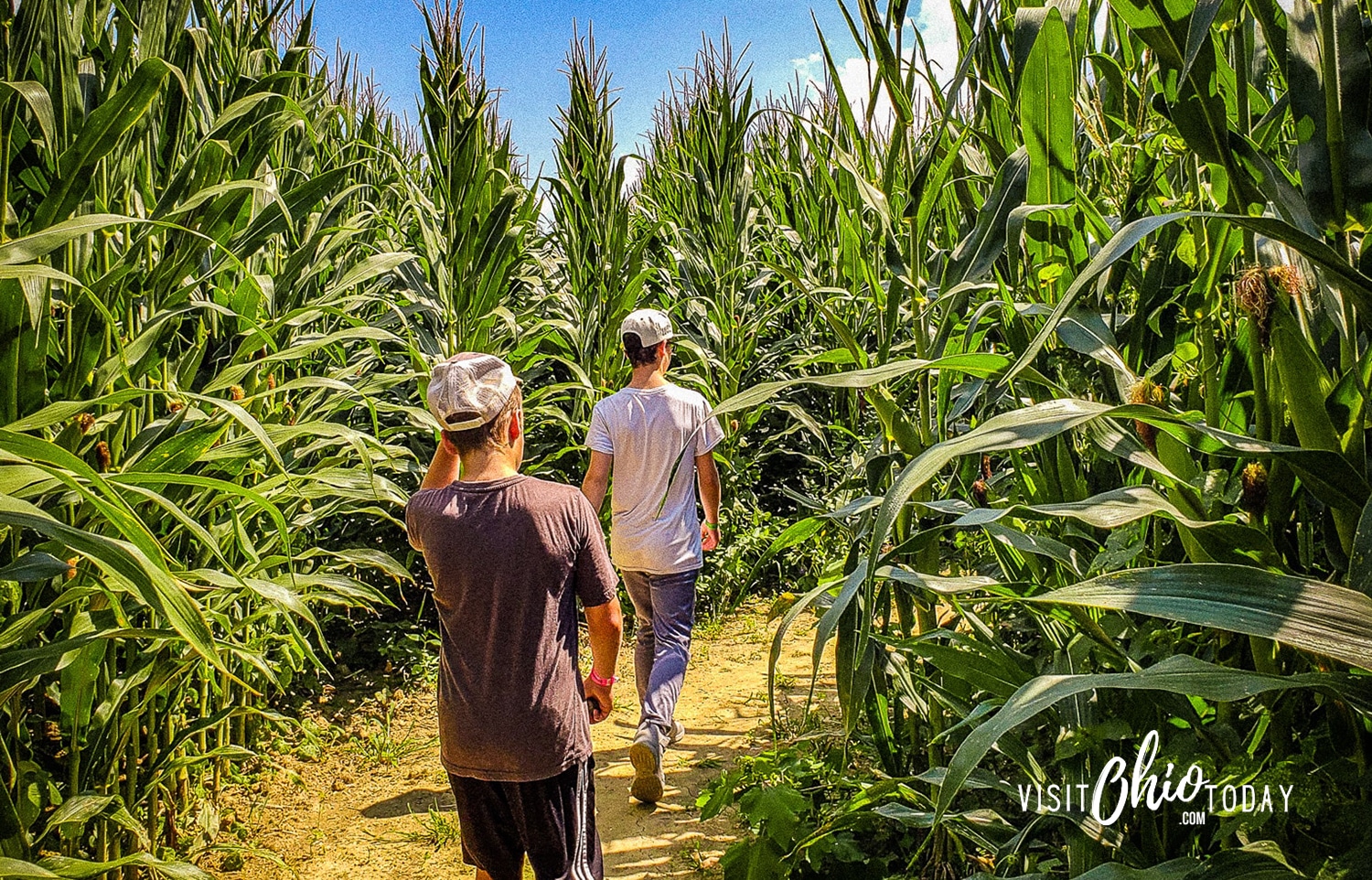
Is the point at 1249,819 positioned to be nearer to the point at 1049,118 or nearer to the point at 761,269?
the point at 1049,118

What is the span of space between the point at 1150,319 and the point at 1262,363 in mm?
366

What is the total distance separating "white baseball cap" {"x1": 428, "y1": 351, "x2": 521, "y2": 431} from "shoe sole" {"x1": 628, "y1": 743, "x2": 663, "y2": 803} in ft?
4.83

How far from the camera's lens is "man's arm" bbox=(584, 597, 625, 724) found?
209 centimetres

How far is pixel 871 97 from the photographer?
1.75 meters

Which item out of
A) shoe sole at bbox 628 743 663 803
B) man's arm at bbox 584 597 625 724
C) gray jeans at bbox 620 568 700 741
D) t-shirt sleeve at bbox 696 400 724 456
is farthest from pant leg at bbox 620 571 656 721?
man's arm at bbox 584 597 625 724

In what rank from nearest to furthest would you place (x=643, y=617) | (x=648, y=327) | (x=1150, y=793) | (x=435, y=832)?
(x=1150, y=793), (x=435, y=832), (x=648, y=327), (x=643, y=617)

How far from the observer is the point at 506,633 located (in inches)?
75.0

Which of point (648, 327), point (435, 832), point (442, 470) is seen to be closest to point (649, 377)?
point (648, 327)

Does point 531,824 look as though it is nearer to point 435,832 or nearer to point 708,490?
point 435,832

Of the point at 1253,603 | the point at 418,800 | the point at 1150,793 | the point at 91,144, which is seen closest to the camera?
the point at 1253,603

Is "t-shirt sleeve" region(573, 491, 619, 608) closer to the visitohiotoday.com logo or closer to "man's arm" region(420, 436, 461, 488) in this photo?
"man's arm" region(420, 436, 461, 488)

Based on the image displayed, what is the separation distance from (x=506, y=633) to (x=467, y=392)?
0.53 m

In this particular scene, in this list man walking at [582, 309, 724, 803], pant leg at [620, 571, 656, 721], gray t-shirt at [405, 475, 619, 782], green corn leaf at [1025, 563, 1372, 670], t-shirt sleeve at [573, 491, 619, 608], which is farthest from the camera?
pant leg at [620, 571, 656, 721]

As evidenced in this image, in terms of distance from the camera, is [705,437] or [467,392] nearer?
[467,392]
